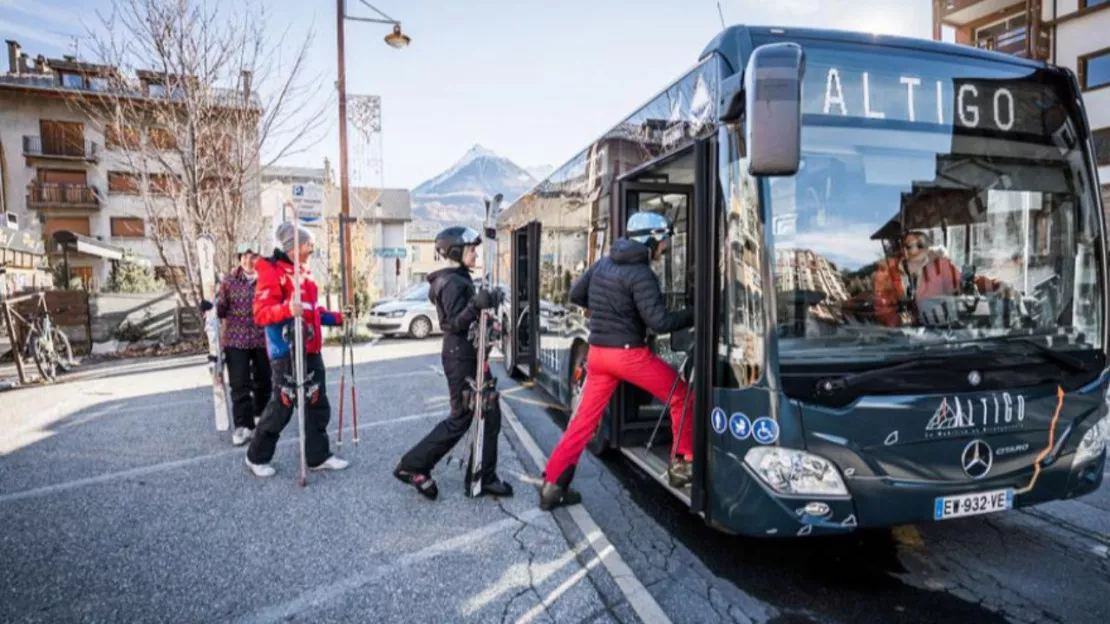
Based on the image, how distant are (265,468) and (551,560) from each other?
279cm

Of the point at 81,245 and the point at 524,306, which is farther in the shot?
the point at 81,245

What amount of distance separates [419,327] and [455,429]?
12470 millimetres

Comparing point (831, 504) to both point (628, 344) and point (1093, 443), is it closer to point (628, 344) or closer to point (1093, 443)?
point (628, 344)

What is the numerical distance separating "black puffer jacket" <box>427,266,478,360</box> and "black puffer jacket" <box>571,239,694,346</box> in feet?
2.91

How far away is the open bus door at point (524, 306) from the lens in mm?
8148

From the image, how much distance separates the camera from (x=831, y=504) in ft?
9.76

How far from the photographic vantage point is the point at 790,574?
11.6 ft

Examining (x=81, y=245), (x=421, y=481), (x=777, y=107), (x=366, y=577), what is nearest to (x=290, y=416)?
(x=421, y=481)

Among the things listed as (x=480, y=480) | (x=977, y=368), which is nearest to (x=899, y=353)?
(x=977, y=368)

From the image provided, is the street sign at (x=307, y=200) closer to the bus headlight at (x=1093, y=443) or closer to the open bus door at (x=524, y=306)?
the open bus door at (x=524, y=306)

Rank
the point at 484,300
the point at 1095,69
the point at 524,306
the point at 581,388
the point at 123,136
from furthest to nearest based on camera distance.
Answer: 1. the point at 1095,69
2. the point at 123,136
3. the point at 524,306
4. the point at 581,388
5. the point at 484,300

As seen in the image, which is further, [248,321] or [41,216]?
[41,216]

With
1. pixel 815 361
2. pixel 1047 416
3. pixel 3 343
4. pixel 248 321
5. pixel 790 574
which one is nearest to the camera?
pixel 815 361

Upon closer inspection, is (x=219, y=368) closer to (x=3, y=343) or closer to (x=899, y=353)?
(x=899, y=353)
